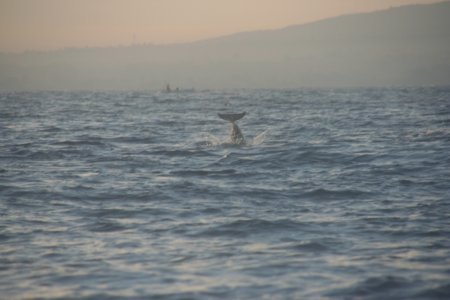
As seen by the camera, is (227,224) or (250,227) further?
(227,224)

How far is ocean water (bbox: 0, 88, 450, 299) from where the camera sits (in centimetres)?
809

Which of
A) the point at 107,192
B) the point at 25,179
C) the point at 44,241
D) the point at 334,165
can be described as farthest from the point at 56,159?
the point at 44,241

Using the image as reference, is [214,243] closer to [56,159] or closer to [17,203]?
[17,203]

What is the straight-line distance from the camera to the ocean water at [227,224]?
8094mm

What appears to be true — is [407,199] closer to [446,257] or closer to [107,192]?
[446,257]

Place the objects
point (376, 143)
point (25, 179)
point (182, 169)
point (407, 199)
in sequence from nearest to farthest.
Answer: point (407, 199) → point (25, 179) → point (182, 169) → point (376, 143)

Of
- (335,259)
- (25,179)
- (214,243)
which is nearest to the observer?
(335,259)

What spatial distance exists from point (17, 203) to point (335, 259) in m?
7.94

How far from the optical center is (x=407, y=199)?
13.7 metres

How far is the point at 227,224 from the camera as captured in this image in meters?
11.4

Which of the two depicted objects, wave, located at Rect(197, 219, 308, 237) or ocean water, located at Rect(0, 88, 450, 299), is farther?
wave, located at Rect(197, 219, 308, 237)

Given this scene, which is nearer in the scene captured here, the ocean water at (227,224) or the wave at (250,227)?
the ocean water at (227,224)

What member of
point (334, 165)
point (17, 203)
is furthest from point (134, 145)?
point (17, 203)

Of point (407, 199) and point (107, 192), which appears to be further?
point (107, 192)
